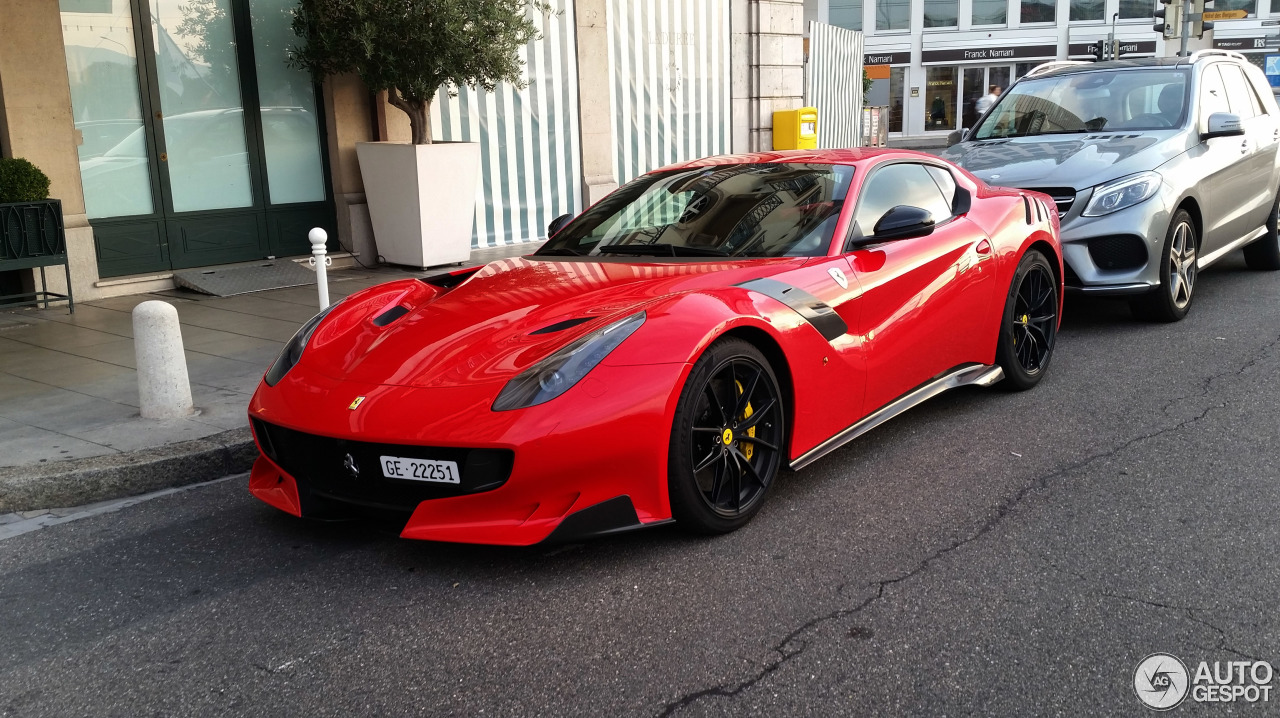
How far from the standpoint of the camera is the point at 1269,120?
29.8ft

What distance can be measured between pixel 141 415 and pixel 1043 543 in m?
4.39

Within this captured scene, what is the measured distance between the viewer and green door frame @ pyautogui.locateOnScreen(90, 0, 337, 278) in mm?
9659

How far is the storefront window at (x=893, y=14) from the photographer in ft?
153

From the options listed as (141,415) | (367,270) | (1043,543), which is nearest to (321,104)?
(367,270)

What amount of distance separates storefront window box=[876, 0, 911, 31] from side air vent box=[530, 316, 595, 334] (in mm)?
46553

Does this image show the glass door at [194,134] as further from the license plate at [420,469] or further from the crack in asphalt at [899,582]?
the crack in asphalt at [899,582]

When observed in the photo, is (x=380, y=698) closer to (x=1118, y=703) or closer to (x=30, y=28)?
(x=1118, y=703)

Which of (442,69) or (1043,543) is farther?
(442,69)

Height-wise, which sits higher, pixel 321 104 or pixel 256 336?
pixel 321 104

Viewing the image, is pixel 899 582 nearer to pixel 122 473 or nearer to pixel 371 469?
pixel 371 469

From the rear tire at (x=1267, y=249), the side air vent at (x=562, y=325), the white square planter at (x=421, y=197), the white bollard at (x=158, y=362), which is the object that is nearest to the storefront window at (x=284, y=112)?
the white square planter at (x=421, y=197)

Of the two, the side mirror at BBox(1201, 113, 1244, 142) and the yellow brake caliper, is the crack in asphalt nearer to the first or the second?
the yellow brake caliper

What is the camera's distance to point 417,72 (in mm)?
9711

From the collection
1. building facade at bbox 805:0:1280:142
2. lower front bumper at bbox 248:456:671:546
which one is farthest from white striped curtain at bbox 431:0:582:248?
building facade at bbox 805:0:1280:142
